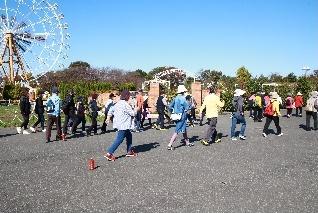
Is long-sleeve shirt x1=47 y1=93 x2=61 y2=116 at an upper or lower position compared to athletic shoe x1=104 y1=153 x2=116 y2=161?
upper

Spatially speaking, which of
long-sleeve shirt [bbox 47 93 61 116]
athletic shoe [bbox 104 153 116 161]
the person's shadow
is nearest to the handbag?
the person's shadow

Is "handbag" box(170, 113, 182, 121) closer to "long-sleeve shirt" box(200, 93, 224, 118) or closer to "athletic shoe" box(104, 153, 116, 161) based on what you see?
"long-sleeve shirt" box(200, 93, 224, 118)

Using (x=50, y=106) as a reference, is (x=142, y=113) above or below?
below

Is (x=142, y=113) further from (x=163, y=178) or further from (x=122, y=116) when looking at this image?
(x=163, y=178)

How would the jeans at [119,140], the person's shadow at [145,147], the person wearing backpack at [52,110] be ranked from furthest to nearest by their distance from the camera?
the person wearing backpack at [52,110] < the person's shadow at [145,147] < the jeans at [119,140]

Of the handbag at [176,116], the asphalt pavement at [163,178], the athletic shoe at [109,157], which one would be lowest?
the asphalt pavement at [163,178]

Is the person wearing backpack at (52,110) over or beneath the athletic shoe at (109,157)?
over

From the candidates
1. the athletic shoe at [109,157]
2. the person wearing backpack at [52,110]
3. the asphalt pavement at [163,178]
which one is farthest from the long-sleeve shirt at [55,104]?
the athletic shoe at [109,157]

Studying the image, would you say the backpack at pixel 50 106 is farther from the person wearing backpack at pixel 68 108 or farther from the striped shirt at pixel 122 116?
the striped shirt at pixel 122 116

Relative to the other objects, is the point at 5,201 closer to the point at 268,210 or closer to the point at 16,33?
the point at 268,210

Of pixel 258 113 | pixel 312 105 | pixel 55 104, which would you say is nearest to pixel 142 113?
pixel 55 104

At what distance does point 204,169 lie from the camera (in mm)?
8500

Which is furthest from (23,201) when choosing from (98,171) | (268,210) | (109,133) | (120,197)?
(109,133)

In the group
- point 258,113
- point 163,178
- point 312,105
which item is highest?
point 312,105
